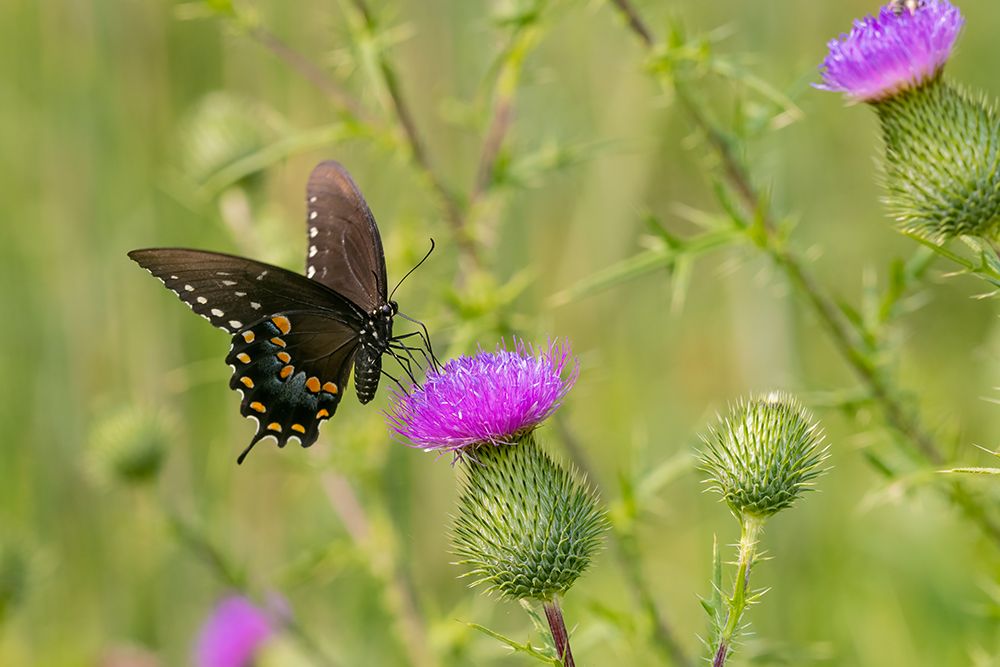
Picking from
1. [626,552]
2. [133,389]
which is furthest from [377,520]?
[133,389]

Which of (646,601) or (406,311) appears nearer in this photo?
(646,601)

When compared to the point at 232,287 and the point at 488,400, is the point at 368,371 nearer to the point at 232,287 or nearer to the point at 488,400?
the point at 232,287

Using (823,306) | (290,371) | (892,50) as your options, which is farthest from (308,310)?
(892,50)

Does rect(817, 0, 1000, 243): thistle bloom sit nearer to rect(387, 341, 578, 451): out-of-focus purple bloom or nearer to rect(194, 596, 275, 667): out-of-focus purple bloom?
rect(387, 341, 578, 451): out-of-focus purple bloom

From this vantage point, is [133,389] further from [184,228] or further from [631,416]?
[631,416]

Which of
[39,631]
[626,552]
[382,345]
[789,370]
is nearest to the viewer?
[626,552]
